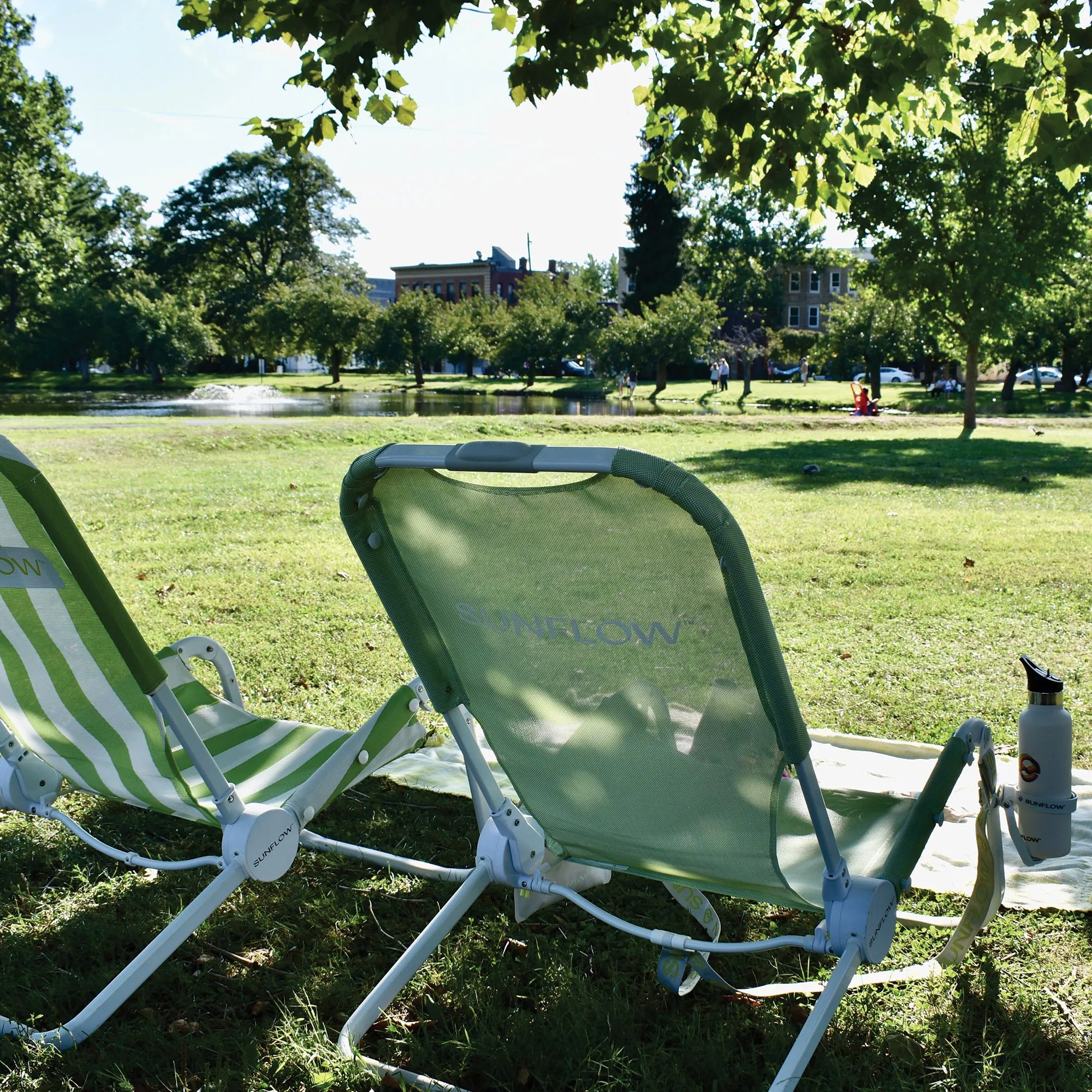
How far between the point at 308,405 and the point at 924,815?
103 feet

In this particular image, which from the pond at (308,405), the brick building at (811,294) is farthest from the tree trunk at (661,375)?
the brick building at (811,294)

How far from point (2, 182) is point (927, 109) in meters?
34.3

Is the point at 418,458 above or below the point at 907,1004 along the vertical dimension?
above

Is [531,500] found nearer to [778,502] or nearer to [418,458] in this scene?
[418,458]

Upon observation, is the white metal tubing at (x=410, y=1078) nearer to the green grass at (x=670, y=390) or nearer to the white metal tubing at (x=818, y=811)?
the white metal tubing at (x=818, y=811)

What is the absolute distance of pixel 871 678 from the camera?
5.04 m

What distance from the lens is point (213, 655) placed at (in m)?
3.34

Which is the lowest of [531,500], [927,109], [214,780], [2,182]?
[214,780]

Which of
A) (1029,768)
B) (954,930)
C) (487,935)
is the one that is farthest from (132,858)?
(1029,768)

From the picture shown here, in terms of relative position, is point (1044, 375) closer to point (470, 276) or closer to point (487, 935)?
point (470, 276)

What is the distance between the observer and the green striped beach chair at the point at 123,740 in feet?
7.13

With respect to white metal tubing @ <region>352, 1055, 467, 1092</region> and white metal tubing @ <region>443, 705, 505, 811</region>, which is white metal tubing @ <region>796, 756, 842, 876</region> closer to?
white metal tubing @ <region>443, 705, 505, 811</region>

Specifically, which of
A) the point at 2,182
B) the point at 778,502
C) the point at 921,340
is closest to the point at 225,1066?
the point at 778,502

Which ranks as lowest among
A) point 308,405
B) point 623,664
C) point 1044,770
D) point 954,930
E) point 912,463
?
point 954,930
